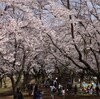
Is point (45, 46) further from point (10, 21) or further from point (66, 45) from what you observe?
point (10, 21)

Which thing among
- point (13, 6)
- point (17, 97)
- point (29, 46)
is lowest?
point (17, 97)

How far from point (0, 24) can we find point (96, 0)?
549cm

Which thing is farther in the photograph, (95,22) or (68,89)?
(68,89)

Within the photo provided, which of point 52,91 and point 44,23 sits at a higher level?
point 44,23

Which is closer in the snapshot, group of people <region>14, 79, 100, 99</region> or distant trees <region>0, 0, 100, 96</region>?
Result: distant trees <region>0, 0, 100, 96</region>

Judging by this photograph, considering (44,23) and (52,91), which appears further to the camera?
(52,91)

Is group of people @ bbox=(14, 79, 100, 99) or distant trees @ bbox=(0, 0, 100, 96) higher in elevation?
distant trees @ bbox=(0, 0, 100, 96)

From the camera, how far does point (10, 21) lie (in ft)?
59.7

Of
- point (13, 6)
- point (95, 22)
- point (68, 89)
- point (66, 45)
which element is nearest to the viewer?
point (13, 6)

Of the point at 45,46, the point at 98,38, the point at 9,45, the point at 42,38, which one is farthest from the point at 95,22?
the point at 9,45

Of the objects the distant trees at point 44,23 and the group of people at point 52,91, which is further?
the group of people at point 52,91

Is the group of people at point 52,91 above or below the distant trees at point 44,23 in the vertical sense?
below

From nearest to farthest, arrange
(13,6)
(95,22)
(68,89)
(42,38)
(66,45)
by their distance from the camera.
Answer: (13,6), (95,22), (42,38), (66,45), (68,89)

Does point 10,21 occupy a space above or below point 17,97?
above
